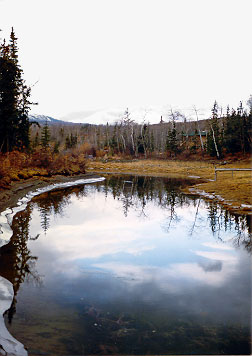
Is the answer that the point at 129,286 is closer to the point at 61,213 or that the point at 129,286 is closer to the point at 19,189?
the point at 61,213

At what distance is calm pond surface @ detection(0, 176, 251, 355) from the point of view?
4.01 metres

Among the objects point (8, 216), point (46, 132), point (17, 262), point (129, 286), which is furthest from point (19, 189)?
point (46, 132)

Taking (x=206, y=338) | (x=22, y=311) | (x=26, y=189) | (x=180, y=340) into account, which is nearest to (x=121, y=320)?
(x=180, y=340)

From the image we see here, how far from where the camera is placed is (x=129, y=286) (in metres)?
5.78

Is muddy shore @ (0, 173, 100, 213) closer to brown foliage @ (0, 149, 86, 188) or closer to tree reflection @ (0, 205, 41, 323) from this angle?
brown foliage @ (0, 149, 86, 188)

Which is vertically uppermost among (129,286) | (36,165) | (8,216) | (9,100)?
(9,100)

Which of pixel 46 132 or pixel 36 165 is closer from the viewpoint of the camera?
pixel 36 165

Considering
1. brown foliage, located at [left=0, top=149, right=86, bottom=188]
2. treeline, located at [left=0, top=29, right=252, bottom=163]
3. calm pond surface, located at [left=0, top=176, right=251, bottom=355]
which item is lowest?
calm pond surface, located at [left=0, top=176, right=251, bottom=355]

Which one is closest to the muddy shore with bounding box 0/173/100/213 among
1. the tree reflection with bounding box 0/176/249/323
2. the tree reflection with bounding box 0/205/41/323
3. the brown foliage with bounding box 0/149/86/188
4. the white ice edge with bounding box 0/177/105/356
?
the brown foliage with bounding box 0/149/86/188

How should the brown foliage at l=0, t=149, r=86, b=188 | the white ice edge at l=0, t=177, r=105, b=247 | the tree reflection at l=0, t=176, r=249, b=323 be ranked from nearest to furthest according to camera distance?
the tree reflection at l=0, t=176, r=249, b=323
the white ice edge at l=0, t=177, r=105, b=247
the brown foliage at l=0, t=149, r=86, b=188

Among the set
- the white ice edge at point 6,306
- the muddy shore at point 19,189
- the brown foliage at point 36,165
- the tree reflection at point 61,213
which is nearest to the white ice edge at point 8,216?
the white ice edge at point 6,306

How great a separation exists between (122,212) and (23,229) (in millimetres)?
5283

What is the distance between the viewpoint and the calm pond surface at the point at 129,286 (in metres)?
4.01

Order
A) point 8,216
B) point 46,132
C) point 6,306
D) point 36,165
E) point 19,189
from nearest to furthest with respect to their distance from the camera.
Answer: point 6,306, point 8,216, point 19,189, point 36,165, point 46,132
